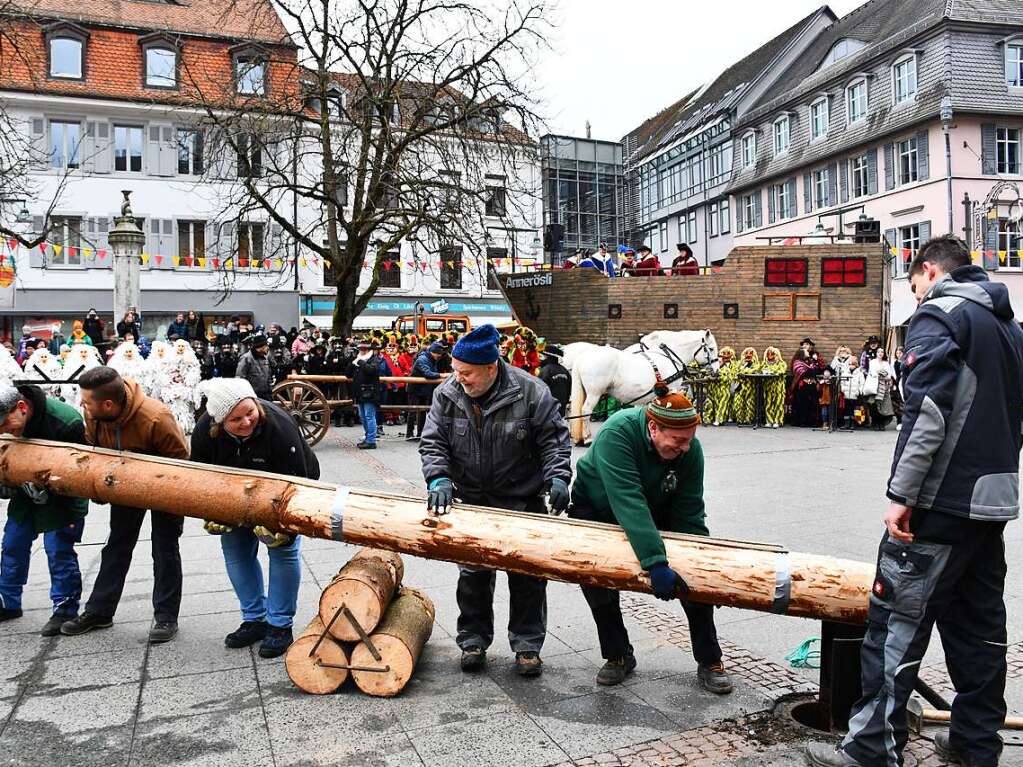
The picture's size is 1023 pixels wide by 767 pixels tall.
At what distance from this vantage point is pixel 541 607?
15.2 feet

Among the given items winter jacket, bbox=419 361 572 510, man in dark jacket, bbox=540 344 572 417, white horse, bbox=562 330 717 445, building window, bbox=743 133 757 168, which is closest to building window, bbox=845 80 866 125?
building window, bbox=743 133 757 168

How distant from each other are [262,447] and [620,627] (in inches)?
85.8

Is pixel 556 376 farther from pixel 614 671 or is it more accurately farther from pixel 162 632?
pixel 614 671

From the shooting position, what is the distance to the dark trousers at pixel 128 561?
5.16 metres

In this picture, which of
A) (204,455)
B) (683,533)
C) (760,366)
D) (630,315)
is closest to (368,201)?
(630,315)

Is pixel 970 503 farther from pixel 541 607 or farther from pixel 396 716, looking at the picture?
pixel 396 716

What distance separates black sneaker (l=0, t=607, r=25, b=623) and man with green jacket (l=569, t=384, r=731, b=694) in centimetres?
362

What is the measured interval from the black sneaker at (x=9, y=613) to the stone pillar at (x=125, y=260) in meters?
14.1

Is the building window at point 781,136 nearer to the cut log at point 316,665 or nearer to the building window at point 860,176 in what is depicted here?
the building window at point 860,176

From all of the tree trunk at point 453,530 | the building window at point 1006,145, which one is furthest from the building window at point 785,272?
the tree trunk at point 453,530

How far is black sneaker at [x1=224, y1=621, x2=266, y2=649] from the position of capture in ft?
16.2

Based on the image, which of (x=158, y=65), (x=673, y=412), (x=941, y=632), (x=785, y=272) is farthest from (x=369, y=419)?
(x=158, y=65)

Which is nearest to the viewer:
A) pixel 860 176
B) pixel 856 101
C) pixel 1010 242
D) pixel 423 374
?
pixel 423 374

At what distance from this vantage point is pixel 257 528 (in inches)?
185
